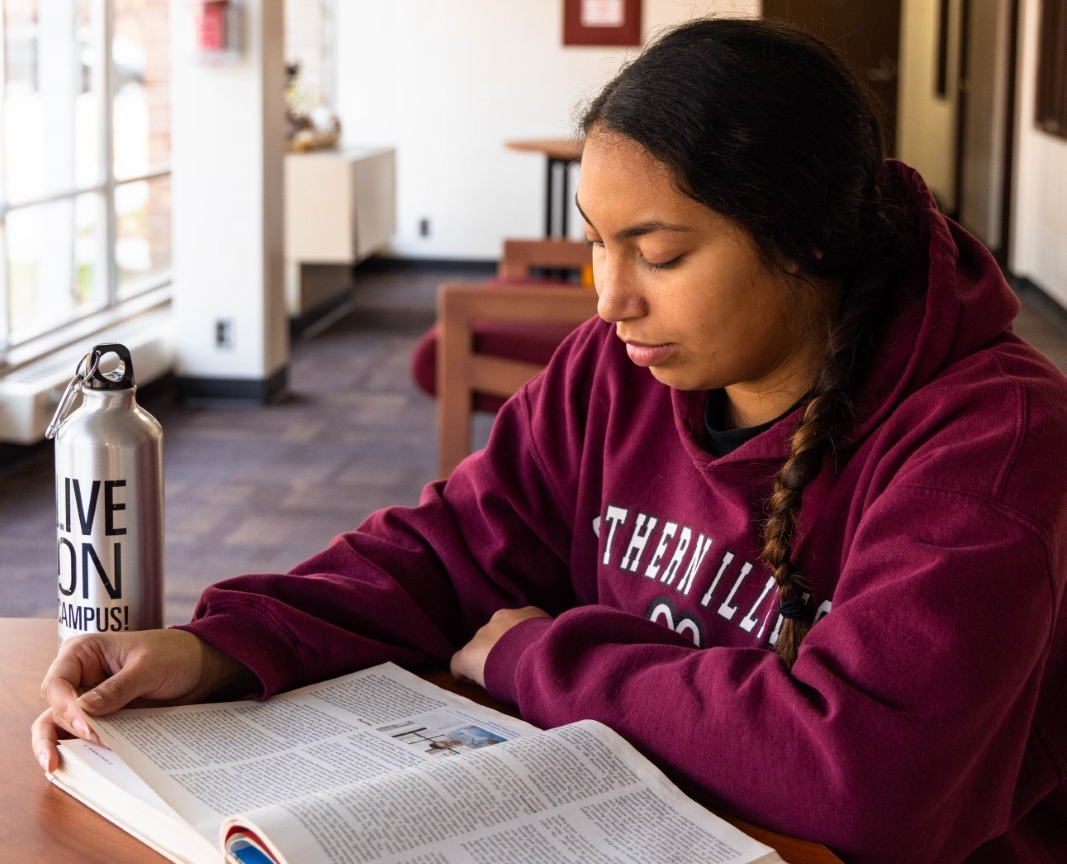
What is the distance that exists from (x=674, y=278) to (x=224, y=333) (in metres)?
4.28

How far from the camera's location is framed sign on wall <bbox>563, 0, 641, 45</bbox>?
8062 mm

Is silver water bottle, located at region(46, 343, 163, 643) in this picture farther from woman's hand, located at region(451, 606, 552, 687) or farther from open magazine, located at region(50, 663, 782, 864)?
woman's hand, located at region(451, 606, 552, 687)

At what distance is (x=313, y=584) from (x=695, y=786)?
0.38 m

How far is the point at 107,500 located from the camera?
96cm

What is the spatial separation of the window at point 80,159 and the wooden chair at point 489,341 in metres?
1.64

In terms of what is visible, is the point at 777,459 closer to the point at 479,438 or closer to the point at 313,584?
the point at 313,584

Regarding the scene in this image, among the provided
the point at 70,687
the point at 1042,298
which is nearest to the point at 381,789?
the point at 70,687

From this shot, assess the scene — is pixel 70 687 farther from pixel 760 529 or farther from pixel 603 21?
pixel 603 21

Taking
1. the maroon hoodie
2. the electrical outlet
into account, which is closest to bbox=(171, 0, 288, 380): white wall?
the electrical outlet

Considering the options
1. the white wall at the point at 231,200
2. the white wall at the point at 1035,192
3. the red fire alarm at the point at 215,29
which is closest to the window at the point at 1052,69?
the white wall at the point at 1035,192

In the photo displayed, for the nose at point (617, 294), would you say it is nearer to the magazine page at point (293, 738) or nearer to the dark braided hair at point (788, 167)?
the dark braided hair at point (788, 167)

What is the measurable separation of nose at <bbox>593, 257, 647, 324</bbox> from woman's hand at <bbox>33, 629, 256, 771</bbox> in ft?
1.26

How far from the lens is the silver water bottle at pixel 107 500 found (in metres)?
0.96

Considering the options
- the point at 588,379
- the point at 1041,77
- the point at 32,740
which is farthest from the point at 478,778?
the point at 1041,77
